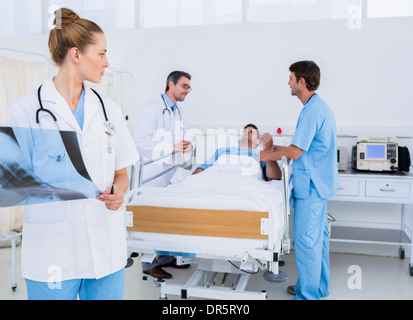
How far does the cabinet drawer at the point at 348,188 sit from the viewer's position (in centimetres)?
328

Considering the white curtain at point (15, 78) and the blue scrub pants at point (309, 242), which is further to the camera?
the white curtain at point (15, 78)

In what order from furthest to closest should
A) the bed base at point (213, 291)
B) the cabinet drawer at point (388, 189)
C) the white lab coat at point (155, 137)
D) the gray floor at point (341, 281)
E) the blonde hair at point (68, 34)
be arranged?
the cabinet drawer at point (388, 189)
the white lab coat at point (155, 137)
the gray floor at point (341, 281)
the bed base at point (213, 291)
the blonde hair at point (68, 34)

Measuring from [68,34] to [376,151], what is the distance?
2.88 meters

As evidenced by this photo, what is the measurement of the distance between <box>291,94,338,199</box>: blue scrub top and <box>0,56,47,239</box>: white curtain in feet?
8.10

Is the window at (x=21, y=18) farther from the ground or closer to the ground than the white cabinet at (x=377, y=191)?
farther from the ground

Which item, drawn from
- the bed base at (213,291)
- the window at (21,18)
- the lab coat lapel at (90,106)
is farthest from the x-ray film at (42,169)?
the window at (21,18)

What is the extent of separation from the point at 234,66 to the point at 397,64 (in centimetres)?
146

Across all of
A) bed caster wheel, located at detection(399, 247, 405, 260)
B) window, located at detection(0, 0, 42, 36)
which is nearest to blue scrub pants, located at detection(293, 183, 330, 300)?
bed caster wheel, located at detection(399, 247, 405, 260)

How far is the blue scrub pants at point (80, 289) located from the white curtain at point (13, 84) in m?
2.41

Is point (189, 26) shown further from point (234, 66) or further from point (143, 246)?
point (143, 246)

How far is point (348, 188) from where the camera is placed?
10.8ft

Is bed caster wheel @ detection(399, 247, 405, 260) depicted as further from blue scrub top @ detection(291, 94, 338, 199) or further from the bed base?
the bed base

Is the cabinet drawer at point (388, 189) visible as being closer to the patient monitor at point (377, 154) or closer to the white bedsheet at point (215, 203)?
the patient monitor at point (377, 154)
